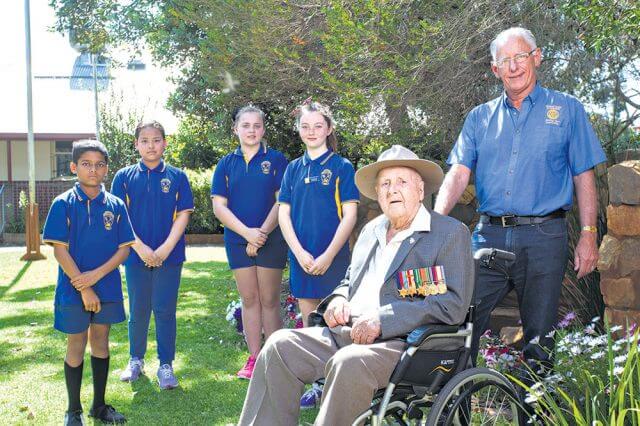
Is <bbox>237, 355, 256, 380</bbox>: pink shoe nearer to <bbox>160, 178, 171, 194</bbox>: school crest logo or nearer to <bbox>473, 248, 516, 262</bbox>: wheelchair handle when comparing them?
<bbox>160, 178, 171, 194</bbox>: school crest logo

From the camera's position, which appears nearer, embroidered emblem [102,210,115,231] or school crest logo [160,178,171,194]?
embroidered emblem [102,210,115,231]

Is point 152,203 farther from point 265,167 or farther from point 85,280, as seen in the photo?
point 85,280

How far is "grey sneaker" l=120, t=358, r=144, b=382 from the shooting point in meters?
5.54

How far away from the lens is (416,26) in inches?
233

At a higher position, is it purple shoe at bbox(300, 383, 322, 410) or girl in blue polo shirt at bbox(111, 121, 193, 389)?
girl in blue polo shirt at bbox(111, 121, 193, 389)

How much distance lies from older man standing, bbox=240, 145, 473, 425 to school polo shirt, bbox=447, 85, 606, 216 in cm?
40

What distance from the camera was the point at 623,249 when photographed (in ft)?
14.5

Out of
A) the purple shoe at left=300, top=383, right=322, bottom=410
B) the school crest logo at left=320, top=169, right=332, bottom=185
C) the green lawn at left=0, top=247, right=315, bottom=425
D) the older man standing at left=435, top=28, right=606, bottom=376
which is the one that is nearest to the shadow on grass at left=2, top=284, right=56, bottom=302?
the green lawn at left=0, top=247, right=315, bottom=425

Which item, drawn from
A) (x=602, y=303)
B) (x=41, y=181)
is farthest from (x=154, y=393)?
(x=41, y=181)

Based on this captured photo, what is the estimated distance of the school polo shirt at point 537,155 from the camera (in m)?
4.00

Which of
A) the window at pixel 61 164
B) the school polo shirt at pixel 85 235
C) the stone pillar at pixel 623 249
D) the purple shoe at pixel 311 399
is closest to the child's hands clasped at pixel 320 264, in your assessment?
the purple shoe at pixel 311 399

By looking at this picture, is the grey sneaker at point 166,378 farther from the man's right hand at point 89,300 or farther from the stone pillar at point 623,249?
the stone pillar at point 623,249

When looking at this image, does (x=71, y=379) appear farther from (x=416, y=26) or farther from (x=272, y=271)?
(x=416, y=26)

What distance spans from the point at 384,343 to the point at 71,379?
2028 mm
